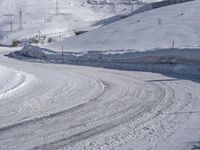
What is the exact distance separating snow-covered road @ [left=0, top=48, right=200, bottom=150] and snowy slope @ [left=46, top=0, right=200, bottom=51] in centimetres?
1724

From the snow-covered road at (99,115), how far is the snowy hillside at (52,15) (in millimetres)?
85925

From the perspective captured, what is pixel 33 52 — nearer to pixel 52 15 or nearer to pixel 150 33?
pixel 150 33

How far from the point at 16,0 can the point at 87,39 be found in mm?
127861

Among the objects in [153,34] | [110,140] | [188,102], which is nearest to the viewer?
[110,140]

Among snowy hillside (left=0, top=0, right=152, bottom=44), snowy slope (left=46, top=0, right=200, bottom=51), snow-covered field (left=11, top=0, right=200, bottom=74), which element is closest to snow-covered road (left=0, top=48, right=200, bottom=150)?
snow-covered field (left=11, top=0, right=200, bottom=74)

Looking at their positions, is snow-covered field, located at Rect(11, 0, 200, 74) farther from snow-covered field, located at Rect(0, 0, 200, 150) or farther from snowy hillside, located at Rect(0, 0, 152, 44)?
snowy hillside, located at Rect(0, 0, 152, 44)

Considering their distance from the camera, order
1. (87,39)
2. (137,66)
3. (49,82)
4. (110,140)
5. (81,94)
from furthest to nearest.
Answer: (87,39) → (137,66) → (49,82) → (81,94) → (110,140)

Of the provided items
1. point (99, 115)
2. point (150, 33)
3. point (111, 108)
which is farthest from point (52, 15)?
point (99, 115)

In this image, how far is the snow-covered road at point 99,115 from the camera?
8.80m

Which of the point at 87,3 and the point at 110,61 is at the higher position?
the point at 87,3

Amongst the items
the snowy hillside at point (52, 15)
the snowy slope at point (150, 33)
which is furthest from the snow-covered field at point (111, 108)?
the snowy hillside at point (52, 15)

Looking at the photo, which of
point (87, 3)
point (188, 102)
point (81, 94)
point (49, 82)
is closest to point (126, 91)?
point (81, 94)

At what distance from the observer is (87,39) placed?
153 feet

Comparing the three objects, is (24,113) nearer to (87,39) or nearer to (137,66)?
(137,66)
